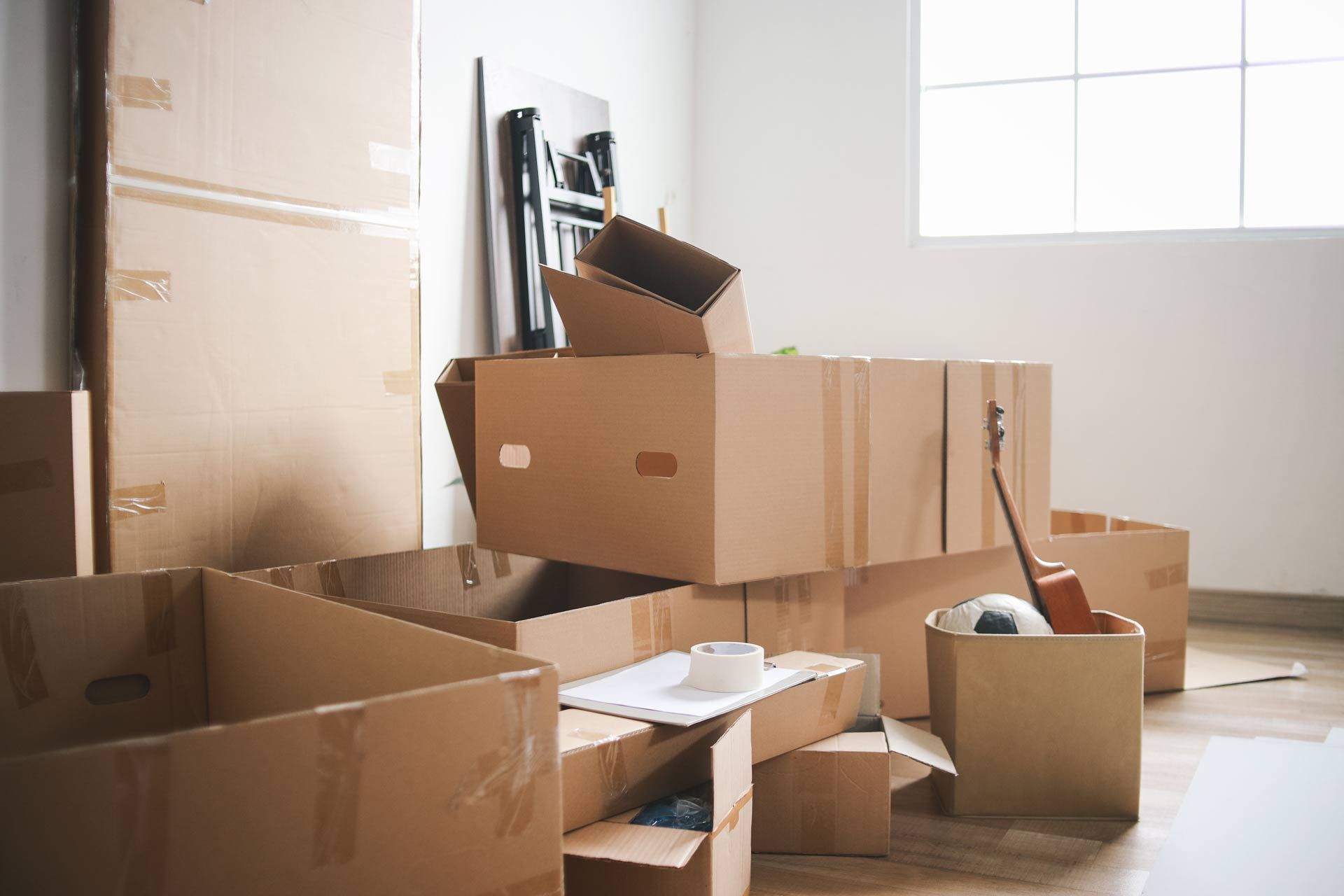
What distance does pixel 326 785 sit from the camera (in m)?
0.52

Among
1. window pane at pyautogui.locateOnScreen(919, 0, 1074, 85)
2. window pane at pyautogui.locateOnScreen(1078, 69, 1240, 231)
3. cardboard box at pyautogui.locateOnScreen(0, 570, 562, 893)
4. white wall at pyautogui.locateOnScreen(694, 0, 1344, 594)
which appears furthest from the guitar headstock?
window pane at pyautogui.locateOnScreen(919, 0, 1074, 85)

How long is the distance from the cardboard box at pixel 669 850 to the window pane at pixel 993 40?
2.76 metres

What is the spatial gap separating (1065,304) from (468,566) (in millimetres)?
2169

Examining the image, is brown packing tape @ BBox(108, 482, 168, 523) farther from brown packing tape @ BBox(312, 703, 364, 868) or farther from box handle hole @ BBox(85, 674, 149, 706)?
brown packing tape @ BBox(312, 703, 364, 868)

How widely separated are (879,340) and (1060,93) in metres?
0.95

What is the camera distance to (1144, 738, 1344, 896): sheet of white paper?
3.40 ft

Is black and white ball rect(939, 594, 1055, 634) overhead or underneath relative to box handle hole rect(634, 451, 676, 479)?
underneath

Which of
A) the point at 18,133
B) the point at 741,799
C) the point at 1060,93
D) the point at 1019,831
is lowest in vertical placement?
the point at 1019,831

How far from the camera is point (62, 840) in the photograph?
1.53 feet

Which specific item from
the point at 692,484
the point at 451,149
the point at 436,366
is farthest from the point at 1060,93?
the point at 692,484

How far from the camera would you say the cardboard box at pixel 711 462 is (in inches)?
51.4

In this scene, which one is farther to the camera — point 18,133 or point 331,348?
point 331,348

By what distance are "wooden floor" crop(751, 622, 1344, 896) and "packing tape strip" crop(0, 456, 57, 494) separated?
943 millimetres

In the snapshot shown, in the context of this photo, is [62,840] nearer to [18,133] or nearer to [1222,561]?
[18,133]
